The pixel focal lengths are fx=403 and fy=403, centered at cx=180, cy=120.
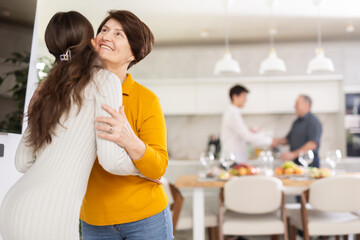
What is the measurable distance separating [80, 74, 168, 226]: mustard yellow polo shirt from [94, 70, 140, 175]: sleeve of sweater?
14cm

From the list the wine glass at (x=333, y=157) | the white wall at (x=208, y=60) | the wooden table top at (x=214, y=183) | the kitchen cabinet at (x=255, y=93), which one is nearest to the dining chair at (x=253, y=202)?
the wooden table top at (x=214, y=183)

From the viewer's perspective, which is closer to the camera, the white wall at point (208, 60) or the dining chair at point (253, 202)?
→ the dining chair at point (253, 202)

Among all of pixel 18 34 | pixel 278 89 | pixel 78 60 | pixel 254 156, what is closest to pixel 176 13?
pixel 278 89

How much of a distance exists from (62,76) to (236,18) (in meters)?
4.06

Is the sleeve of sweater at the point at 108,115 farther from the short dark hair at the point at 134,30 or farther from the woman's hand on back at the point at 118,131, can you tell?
the short dark hair at the point at 134,30

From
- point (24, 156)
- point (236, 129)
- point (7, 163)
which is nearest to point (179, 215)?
point (236, 129)

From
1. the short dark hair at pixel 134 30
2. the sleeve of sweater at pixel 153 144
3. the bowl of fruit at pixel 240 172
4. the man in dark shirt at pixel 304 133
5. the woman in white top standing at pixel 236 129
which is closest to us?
the sleeve of sweater at pixel 153 144

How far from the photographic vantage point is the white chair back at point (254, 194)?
9.38 feet

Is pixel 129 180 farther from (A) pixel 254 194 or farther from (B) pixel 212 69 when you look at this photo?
(B) pixel 212 69

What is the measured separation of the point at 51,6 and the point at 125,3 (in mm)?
1724

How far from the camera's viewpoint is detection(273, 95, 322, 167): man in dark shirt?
439 cm

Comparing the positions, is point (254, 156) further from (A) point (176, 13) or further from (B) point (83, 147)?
(B) point (83, 147)

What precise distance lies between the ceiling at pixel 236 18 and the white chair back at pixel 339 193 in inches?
86.3

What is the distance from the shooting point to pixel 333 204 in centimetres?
286
